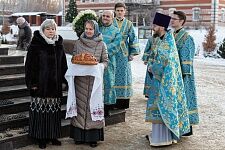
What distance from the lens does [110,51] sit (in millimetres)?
6941

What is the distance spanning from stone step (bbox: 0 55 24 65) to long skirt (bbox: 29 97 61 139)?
7.22 feet

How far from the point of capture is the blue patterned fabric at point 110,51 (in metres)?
6.92

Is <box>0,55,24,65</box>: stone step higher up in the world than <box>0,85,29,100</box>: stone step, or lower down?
higher up

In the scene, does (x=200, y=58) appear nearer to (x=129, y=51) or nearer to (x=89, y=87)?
(x=129, y=51)

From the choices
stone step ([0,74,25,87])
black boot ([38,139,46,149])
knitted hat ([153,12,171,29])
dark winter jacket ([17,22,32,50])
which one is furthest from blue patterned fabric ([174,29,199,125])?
dark winter jacket ([17,22,32,50])

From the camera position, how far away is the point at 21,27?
12.0m

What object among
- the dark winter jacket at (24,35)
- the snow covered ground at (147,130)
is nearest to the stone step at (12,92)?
the snow covered ground at (147,130)

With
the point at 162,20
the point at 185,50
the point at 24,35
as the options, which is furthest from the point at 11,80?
the point at 24,35

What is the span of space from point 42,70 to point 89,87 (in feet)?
2.28

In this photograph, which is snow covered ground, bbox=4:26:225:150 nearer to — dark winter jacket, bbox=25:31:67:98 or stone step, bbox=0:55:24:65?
dark winter jacket, bbox=25:31:67:98

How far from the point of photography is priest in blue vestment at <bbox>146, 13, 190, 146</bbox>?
5.62 meters

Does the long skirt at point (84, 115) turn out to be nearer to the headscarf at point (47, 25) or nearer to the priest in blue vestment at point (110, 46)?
the headscarf at point (47, 25)

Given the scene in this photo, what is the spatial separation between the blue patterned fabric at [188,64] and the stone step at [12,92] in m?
2.63

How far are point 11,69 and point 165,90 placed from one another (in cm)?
302
